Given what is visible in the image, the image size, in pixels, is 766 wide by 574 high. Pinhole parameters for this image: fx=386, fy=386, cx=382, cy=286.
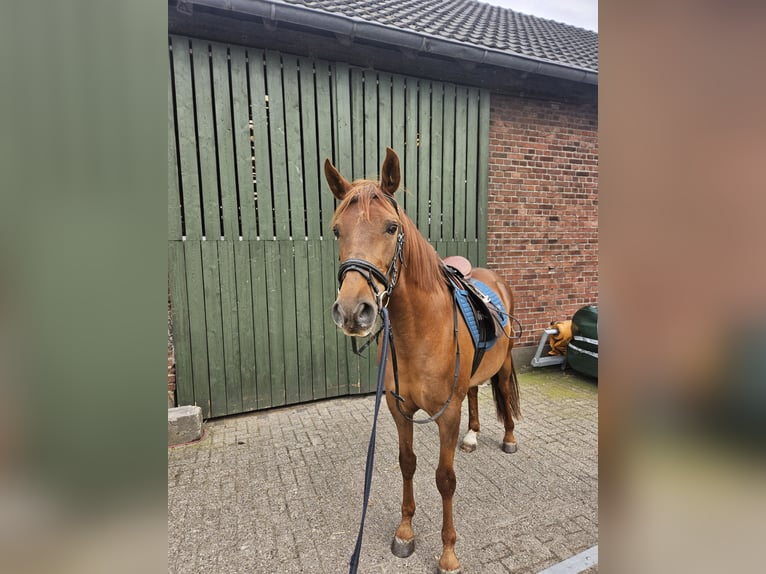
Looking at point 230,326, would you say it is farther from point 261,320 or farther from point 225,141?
point 225,141

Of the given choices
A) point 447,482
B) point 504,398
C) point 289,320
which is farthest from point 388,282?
point 289,320

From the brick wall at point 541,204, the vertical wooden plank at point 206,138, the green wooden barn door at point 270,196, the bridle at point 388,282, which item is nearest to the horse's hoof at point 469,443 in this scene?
the bridle at point 388,282

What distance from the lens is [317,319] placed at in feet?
15.1

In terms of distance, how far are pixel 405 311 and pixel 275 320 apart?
274 cm

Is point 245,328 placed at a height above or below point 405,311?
below

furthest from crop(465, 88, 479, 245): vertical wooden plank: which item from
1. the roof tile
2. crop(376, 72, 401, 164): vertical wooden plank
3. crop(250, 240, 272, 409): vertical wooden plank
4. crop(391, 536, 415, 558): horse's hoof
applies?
crop(391, 536, 415, 558): horse's hoof

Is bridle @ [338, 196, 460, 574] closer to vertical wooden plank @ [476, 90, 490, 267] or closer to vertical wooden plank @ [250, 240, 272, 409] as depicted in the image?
vertical wooden plank @ [250, 240, 272, 409]

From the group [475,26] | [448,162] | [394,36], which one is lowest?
[448,162]

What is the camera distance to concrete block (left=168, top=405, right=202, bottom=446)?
3.69 metres

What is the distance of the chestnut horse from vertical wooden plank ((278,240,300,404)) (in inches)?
94.5
